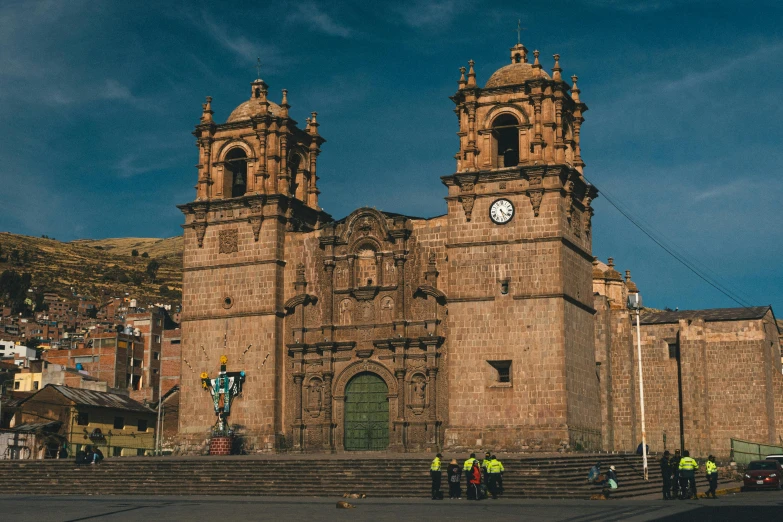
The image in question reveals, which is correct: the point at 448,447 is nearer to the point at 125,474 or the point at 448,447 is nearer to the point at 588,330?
the point at 588,330

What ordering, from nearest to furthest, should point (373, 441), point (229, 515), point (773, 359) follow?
point (229, 515), point (373, 441), point (773, 359)

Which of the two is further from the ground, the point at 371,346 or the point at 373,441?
the point at 371,346

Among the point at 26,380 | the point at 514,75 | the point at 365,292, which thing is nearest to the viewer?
the point at 514,75

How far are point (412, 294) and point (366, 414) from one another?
5.28 metres

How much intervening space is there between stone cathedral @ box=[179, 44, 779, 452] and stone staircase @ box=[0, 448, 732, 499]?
164 inches

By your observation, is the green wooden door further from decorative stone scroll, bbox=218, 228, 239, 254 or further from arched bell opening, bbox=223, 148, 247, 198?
arched bell opening, bbox=223, 148, 247, 198

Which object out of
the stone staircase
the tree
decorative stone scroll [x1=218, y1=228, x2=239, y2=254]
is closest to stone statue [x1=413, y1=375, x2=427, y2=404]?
the stone staircase

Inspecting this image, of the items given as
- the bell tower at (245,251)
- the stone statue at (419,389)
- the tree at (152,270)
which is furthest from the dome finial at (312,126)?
the tree at (152,270)

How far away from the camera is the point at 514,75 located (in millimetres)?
42625

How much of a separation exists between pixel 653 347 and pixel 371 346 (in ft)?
60.6

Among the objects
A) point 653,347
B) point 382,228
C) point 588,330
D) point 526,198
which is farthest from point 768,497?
point 653,347

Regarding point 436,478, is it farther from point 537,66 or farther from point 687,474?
point 537,66

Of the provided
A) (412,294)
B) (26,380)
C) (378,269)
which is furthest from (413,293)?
(26,380)

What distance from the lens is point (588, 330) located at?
41.7 m
